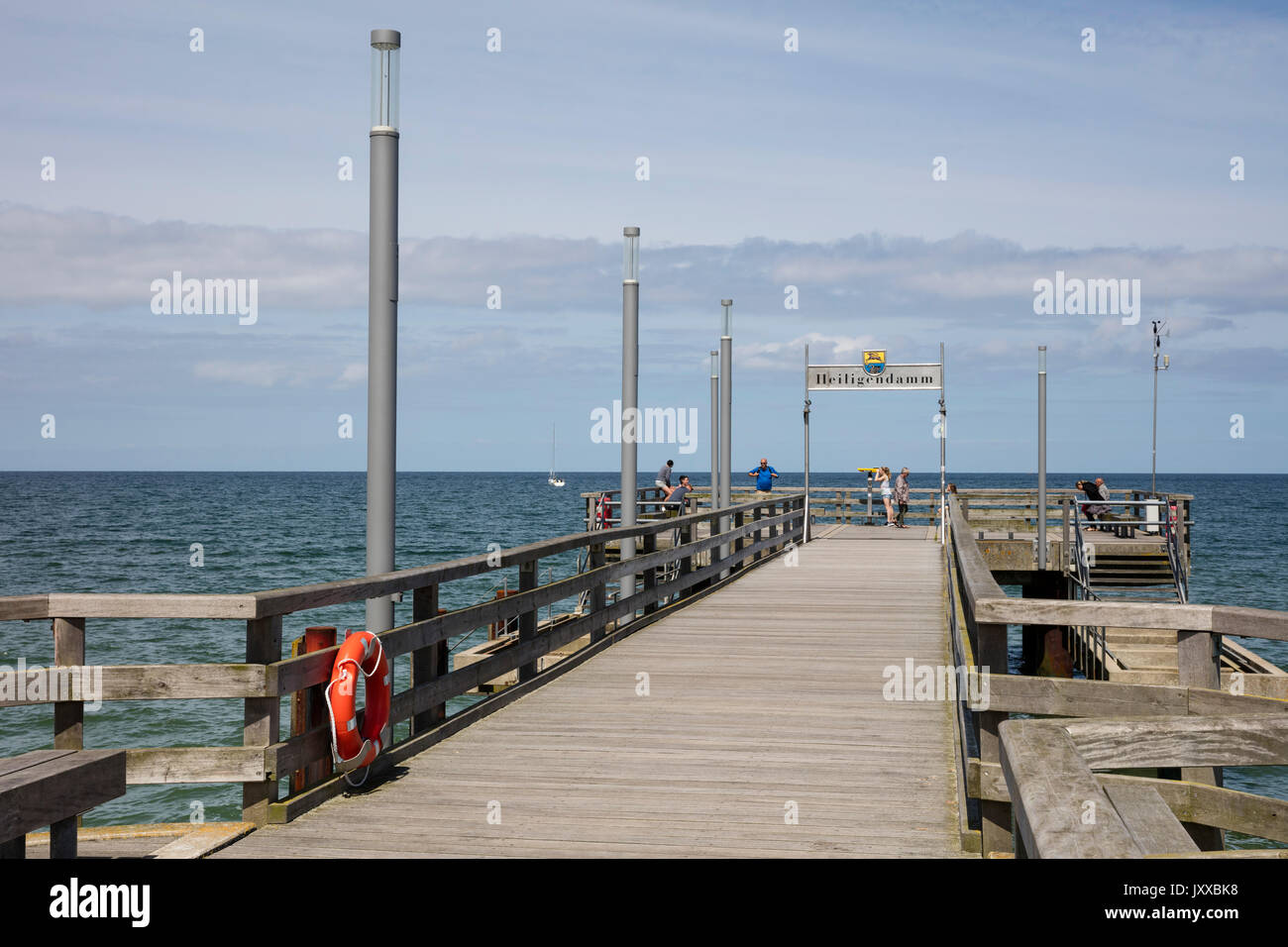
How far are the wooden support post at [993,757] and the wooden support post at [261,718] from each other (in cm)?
329

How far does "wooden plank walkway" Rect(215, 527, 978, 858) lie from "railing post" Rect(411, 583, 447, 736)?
23 centimetres

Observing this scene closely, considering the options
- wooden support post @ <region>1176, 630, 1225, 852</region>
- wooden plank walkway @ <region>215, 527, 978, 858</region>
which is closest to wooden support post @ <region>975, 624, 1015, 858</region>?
wooden plank walkway @ <region>215, 527, 978, 858</region>

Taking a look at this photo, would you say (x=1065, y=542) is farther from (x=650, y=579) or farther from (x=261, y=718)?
(x=261, y=718)

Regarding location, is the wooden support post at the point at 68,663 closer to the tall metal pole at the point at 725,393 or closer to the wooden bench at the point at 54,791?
the wooden bench at the point at 54,791

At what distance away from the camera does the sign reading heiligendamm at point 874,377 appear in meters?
25.1

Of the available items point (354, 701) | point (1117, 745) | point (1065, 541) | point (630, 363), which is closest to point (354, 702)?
point (354, 701)

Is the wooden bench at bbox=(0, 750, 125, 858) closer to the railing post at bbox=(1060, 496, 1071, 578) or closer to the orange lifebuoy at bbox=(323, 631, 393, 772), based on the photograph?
the orange lifebuoy at bbox=(323, 631, 393, 772)

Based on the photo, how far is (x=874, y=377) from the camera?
25375 mm

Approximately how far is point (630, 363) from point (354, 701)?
8222 millimetres

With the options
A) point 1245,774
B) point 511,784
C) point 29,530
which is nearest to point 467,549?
point 29,530
